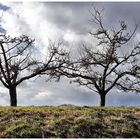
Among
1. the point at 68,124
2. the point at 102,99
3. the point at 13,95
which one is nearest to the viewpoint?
the point at 68,124

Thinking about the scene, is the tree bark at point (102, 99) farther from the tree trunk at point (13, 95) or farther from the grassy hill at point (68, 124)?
the grassy hill at point (68, 124)

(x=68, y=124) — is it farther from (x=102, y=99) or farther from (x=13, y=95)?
(x=13, y=95)

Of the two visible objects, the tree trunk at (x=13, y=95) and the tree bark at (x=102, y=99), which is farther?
the tree trunk at (x=13, y=95)

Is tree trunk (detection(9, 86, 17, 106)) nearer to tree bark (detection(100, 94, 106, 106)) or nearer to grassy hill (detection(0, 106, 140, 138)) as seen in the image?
tree bark (detection(100, 94, 106, 106))

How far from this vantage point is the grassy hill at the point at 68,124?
14070 mm

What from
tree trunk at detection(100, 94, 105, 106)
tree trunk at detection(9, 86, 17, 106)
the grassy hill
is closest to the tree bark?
tree trunk at detection(100, 94, 105, 106)

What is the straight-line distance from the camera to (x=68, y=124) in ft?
49.0

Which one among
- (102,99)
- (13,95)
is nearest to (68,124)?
(102,99)

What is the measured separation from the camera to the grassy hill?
46.2 feet

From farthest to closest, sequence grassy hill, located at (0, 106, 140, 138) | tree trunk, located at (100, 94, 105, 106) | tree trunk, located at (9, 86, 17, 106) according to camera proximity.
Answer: tree trunk, located at (9, 86, 17, 106) → tree trunk, located at (100, 94, 105, 106) → grassy hill, located at (0, 106, 140, 138)

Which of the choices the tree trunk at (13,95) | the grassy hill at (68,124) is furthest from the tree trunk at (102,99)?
the grassy hill at (68,124)

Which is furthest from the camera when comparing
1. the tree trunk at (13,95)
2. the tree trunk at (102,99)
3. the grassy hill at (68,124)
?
the tree trunk at (13,95)

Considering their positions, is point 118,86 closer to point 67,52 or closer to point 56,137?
point 67,52

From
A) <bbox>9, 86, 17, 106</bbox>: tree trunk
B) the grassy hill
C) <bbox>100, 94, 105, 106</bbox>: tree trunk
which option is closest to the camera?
the grassy hill
